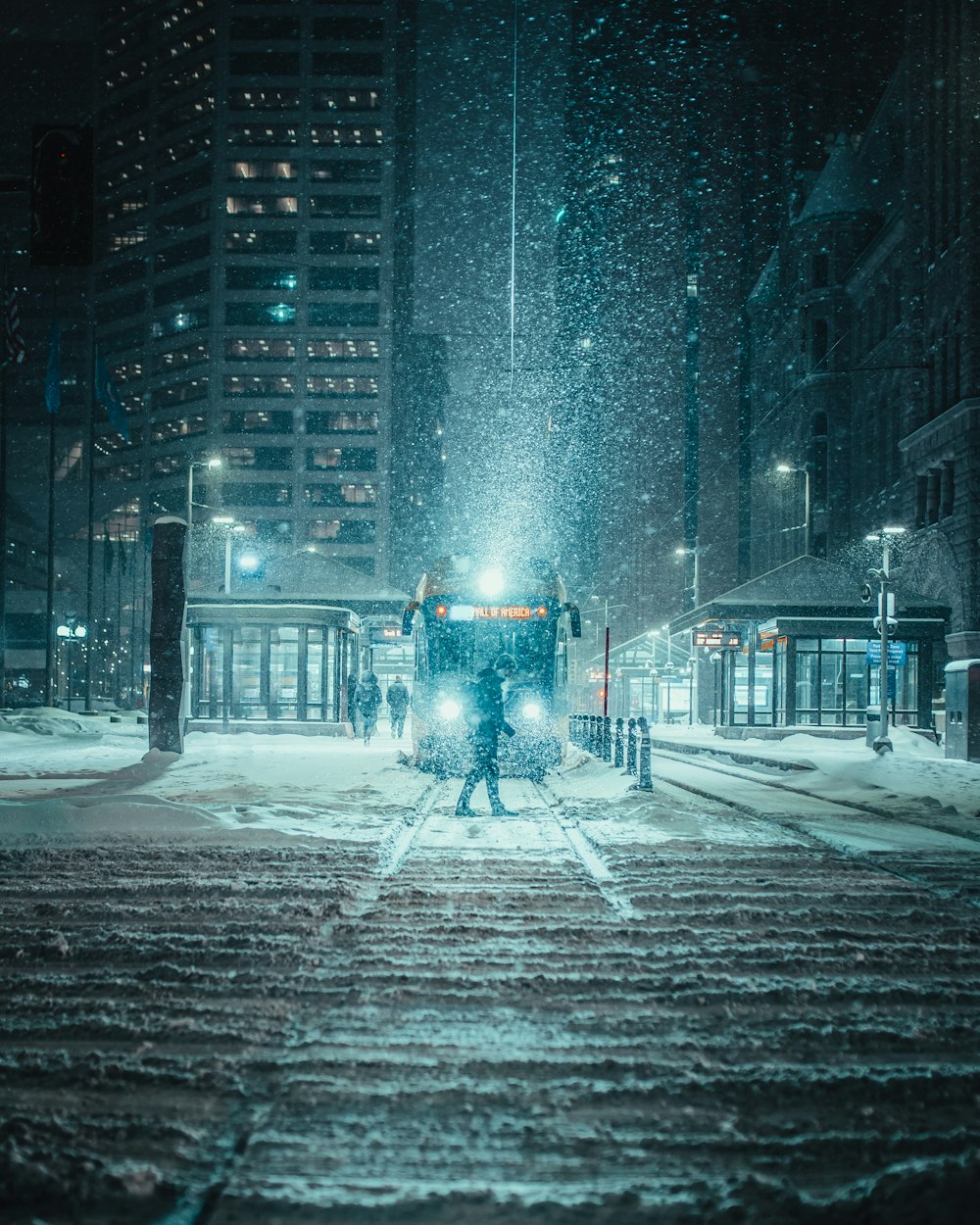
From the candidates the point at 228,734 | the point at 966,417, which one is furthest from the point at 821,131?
the point at 228,734

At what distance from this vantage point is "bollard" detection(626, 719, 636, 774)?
57.9 feet

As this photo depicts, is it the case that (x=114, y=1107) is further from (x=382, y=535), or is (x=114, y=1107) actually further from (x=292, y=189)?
(x=292, y=189)

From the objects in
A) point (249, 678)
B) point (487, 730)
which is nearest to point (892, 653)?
point (249, 678)

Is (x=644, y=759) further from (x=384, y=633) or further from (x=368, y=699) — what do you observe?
(x=384, y=633)

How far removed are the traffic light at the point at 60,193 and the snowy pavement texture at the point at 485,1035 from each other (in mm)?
5643

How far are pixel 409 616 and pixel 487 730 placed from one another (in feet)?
18.0

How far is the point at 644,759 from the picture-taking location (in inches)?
644

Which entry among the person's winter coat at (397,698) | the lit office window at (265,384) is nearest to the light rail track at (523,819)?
the person's winter coat at (397,698)

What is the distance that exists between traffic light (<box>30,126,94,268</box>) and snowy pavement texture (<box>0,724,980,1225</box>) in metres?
5.64

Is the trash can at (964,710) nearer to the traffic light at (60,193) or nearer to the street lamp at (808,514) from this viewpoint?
the traffic light at (60,193)

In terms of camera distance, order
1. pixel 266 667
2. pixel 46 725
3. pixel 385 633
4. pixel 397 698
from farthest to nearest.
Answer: pixel 385 633, pixel 266 667, pixel 46 725, pixel 397 698

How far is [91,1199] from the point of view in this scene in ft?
10.5

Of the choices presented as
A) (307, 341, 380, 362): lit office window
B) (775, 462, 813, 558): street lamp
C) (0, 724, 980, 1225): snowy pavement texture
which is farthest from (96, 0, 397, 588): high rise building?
(0, 724, 980, 1225): snowy pavement texture

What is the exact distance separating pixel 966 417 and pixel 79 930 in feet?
116
